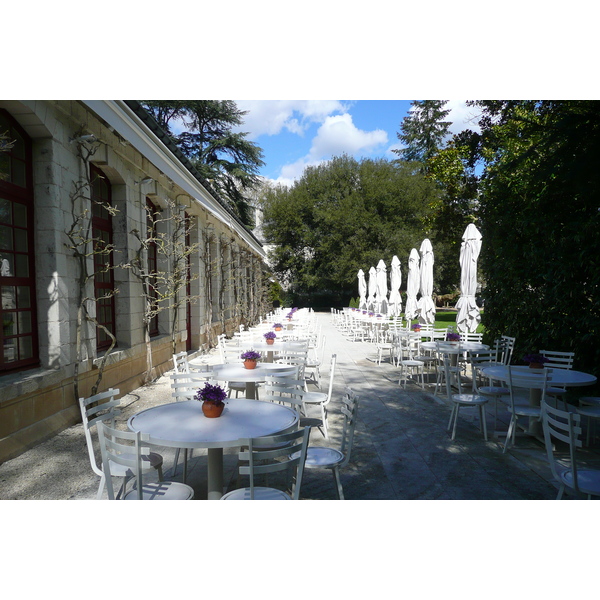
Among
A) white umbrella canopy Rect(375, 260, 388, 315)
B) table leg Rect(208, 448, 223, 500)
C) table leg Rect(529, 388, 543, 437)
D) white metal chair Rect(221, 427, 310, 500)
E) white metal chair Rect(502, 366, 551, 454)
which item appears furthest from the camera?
white umbrella canopy Rect(375, 260, 388, 315)

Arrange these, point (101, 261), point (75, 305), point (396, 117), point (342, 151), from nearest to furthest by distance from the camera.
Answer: point (75, 305)
point (101, 261)
point (396, 117)
point (342, 151)

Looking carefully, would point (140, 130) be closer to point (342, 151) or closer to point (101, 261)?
point (101, 261)

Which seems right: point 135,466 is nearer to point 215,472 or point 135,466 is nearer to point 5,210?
point 215,472

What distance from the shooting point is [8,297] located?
473 centimetres

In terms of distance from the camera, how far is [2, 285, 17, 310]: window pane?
4.65m

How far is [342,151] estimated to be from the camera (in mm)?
34250

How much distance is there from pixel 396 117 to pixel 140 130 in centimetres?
2930

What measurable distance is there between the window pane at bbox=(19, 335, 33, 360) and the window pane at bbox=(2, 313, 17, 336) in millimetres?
150

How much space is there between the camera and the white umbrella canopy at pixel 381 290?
17078mm

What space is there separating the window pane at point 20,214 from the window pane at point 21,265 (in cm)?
35

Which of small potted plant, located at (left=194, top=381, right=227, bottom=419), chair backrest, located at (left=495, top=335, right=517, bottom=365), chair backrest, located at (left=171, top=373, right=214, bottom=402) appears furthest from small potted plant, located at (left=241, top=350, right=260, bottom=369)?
chair backrest, located at (left=495, top=335, right=517, bottom=365)

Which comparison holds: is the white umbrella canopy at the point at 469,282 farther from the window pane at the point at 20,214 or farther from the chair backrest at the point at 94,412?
the window pane at the point at 20,214

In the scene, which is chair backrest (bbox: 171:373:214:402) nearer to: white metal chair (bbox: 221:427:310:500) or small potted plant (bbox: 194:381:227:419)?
small potted plant (bbox: 194:381:227:419)
